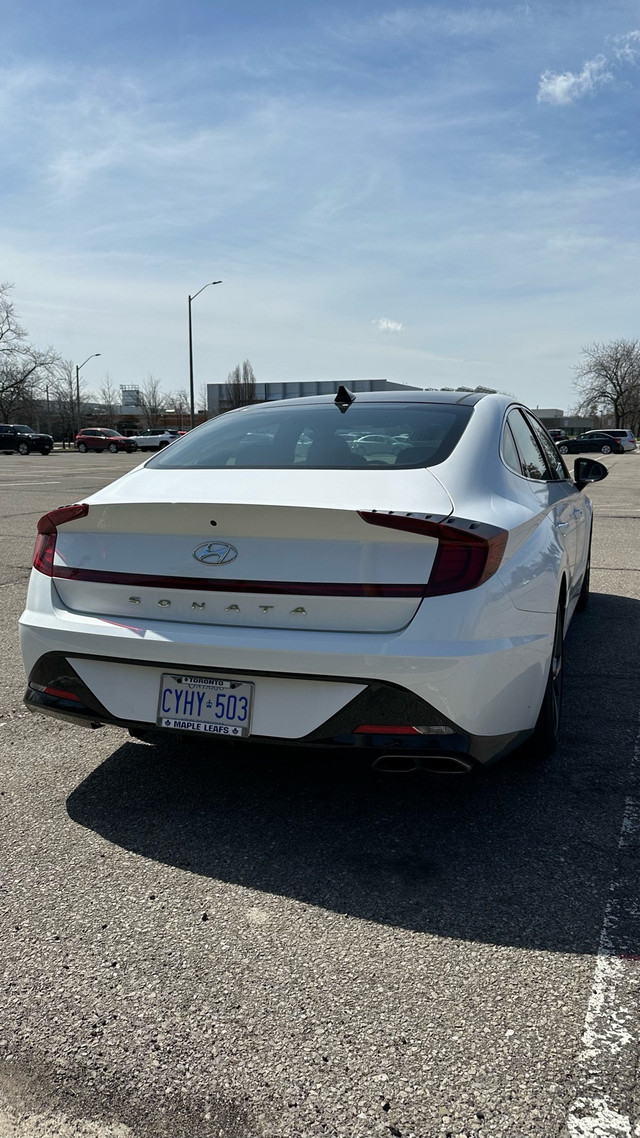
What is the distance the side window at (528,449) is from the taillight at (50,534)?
1944mm

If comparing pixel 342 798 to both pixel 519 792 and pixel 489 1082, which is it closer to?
pixel 519 792

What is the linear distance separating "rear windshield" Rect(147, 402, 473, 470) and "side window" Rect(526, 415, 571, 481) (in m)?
1.20

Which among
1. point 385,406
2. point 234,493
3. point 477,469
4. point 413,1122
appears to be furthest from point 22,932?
point 385,406

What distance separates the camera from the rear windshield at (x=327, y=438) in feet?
10.7

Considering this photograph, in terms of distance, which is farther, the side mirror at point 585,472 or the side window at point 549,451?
the side mirror at point 585,472

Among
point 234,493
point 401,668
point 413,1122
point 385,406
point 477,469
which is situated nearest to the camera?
point 413,1122

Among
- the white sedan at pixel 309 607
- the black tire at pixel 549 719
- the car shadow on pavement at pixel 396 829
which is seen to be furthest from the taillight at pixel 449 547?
the black tire at pixel 549 719

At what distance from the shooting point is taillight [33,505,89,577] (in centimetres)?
306

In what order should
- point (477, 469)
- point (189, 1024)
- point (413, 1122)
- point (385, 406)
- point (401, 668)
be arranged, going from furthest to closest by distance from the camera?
point (385, 406) → point (477, 469) → point (401, 668) → point (189, 1024) → point (413, 1122)

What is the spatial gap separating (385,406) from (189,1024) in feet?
8.60

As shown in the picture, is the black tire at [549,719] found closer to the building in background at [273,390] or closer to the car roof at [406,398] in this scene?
the car roof at [406,398]

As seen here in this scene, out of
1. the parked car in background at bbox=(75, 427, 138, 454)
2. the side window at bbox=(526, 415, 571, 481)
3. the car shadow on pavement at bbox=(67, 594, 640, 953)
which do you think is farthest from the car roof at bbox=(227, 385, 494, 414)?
the parked car in background at bbox=(75, 427, 138, 454)

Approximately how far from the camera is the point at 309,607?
2648 millimetres

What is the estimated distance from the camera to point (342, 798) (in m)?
3.21
